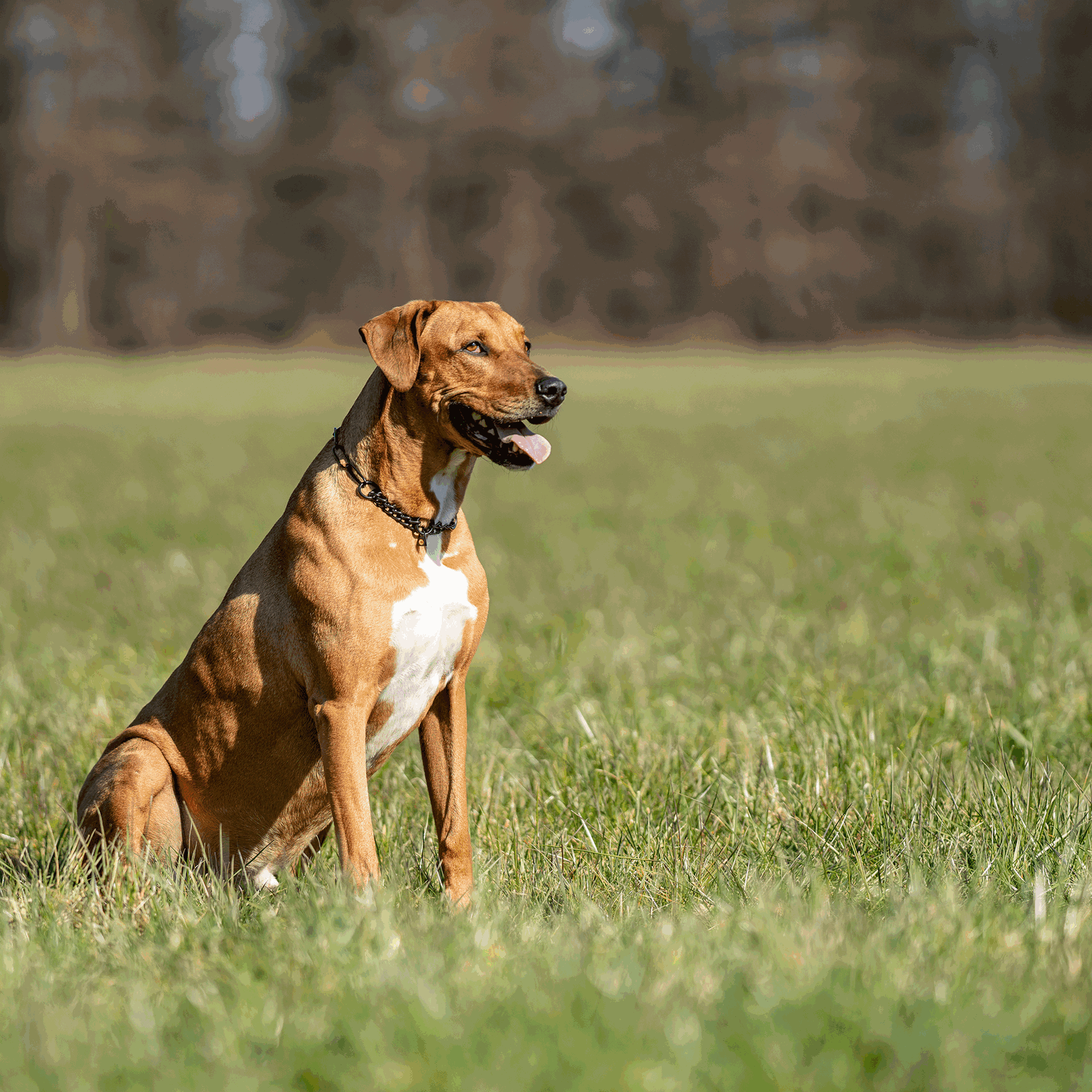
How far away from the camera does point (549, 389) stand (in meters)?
3.02

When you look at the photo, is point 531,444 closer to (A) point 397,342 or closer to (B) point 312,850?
(A) point 397,342

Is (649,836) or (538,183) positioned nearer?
(649,836)

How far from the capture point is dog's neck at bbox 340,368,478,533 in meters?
3.05

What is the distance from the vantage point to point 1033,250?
40.2m

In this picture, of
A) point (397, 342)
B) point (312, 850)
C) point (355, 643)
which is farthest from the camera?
point (312, 850)

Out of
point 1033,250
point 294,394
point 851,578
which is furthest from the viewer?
point 1033,250

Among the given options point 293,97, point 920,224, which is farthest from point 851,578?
point 293,97

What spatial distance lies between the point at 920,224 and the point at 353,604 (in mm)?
42243

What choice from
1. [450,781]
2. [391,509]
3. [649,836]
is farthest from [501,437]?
[649,836]

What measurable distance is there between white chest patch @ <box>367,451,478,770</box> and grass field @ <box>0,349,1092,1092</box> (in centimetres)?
43

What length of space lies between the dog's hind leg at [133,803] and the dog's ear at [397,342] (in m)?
1.29

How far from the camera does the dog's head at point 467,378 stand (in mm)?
3010

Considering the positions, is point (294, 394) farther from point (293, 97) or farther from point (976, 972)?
point (293, 97)

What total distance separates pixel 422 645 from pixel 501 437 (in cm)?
59
